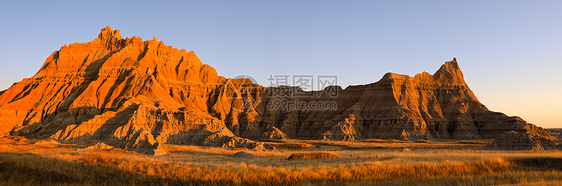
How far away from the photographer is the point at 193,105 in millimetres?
108625

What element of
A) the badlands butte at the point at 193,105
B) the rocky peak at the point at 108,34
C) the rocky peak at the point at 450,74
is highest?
the rocky peak at the point at 108,34

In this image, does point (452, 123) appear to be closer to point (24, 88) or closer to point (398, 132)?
point (398, 132)

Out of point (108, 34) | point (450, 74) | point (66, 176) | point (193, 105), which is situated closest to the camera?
point (66, 176)

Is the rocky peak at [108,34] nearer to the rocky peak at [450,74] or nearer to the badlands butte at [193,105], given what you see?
the badlands butte at [193,105]

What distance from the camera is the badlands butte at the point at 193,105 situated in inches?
3051

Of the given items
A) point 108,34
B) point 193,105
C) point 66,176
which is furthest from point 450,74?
point 66,176

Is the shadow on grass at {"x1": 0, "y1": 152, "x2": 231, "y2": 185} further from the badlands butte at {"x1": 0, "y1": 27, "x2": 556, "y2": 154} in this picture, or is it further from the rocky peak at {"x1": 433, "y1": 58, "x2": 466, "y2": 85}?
the rocky peak at {"x1": 433, "y1": 58, "x2": 466, "y2": 85}

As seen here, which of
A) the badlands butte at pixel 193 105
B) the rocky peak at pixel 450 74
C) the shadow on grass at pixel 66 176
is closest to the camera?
the shadow on grass at pixel 66 176

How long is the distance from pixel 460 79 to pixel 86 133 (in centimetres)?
11385

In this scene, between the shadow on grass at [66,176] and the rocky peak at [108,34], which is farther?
the rocky peak at [108,34]

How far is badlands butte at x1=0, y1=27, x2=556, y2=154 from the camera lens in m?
77.5

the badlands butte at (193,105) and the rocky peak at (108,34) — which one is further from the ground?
the rocky peak at (108,34)

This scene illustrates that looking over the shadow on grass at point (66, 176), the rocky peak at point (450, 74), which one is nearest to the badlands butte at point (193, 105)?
the rocky peak at point (450, 74)

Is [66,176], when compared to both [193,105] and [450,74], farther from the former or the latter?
[450,74]
